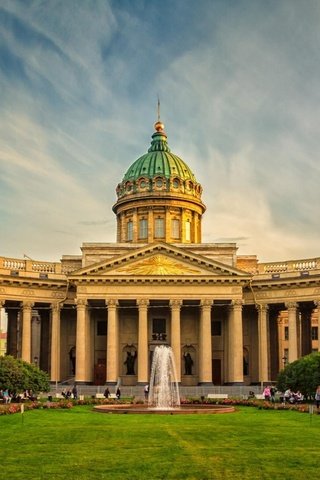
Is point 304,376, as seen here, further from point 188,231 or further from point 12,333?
point 188,231

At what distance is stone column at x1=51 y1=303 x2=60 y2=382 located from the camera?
238 feet

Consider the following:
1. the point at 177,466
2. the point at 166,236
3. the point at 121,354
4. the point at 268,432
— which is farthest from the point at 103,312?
the point at 177,466

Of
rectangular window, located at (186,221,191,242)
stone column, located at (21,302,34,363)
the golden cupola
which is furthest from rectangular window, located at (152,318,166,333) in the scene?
rectangular window, located at (186,221,191,242)

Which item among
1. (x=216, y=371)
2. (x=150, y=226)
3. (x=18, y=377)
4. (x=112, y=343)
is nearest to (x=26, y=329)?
(x=112, y=343)

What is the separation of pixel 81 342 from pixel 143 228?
22010 mm

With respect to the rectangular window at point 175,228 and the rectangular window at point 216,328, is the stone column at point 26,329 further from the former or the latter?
the rectangular window at point 175,228

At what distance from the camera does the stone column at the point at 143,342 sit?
70.1 meters

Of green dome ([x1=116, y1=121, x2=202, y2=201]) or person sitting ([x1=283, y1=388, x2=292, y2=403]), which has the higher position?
green dome ([x1=116, y1=121, x2=202, y2=201])

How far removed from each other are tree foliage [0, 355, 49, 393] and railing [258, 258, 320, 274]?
30709mm

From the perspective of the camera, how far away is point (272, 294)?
7425cm

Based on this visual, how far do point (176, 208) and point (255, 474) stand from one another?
234 feet

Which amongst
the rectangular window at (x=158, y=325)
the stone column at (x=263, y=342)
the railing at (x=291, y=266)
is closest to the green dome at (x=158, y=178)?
the rectangular window at (x=158, y=325)

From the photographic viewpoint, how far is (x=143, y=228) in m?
88.8

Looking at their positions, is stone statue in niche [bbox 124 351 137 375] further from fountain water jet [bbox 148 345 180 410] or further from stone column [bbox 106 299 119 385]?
fountain water jet [bbox 148 345 180 410]
